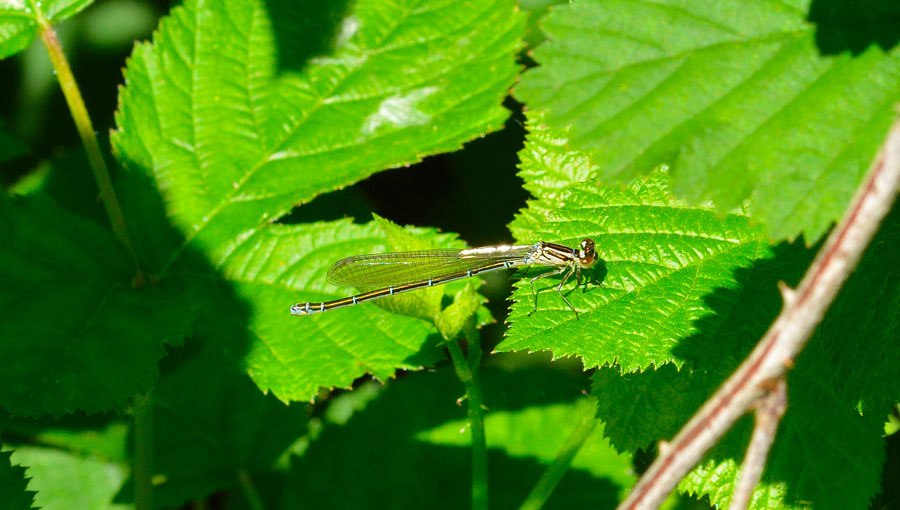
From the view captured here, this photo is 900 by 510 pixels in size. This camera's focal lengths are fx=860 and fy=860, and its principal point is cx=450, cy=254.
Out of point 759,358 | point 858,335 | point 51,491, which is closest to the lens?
point 759,358

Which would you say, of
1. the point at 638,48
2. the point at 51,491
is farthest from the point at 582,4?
→ the point at 51,491

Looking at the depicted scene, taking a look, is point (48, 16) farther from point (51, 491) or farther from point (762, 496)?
point (762, 496)

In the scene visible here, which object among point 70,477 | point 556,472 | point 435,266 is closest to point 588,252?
point 556,472

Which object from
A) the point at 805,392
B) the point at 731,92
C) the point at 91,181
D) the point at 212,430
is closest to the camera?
the point at 731,92

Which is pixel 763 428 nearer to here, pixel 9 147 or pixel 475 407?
pixel 475 407

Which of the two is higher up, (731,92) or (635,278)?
(731,92)

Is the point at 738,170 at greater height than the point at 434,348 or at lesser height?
greater

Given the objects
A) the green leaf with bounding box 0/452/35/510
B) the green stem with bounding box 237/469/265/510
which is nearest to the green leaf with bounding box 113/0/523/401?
the green leaf with bounding box 0/452/35/510
